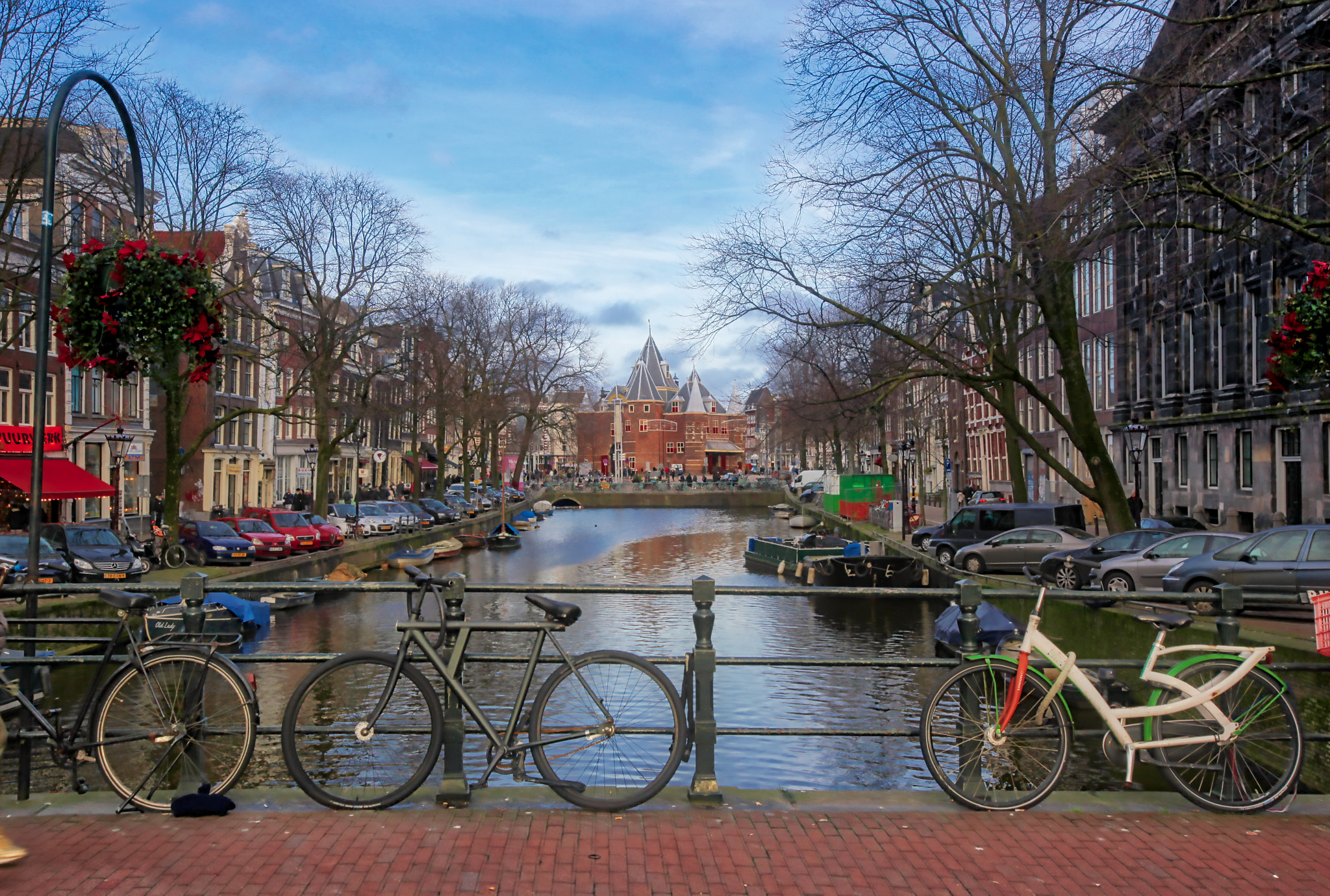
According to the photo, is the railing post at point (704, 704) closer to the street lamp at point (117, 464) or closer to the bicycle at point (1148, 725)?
the bicycle at point (1148, 725)

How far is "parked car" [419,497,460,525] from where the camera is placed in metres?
60.7

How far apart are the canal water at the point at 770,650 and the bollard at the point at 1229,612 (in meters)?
0.64

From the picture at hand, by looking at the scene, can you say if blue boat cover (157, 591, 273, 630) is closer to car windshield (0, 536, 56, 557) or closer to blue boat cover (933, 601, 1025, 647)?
car windshield (0, 536, 56, 557)

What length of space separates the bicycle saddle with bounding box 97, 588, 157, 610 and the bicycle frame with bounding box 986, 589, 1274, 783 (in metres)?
4.77

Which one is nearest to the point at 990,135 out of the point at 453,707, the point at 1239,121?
the point at 1239,121

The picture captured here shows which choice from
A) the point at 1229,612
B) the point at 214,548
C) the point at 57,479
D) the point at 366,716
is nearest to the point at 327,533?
the point at 214,548

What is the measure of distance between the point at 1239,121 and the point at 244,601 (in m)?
20.5

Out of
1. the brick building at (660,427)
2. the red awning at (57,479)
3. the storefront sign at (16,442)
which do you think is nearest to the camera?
the red awning at (57,479)

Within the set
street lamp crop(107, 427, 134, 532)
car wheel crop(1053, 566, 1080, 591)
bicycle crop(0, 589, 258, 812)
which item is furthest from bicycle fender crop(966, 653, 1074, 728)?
street lamp crop(107, 427, 134, 532)

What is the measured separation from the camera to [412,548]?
46781 millimetres

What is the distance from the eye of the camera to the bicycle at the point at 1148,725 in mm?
6352

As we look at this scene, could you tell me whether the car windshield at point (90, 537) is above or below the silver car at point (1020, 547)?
above

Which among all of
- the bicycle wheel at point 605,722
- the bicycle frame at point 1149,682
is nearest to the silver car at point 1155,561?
the bicycle frame at point 1149,682

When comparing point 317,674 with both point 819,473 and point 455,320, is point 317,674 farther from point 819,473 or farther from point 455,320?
point 819,473
